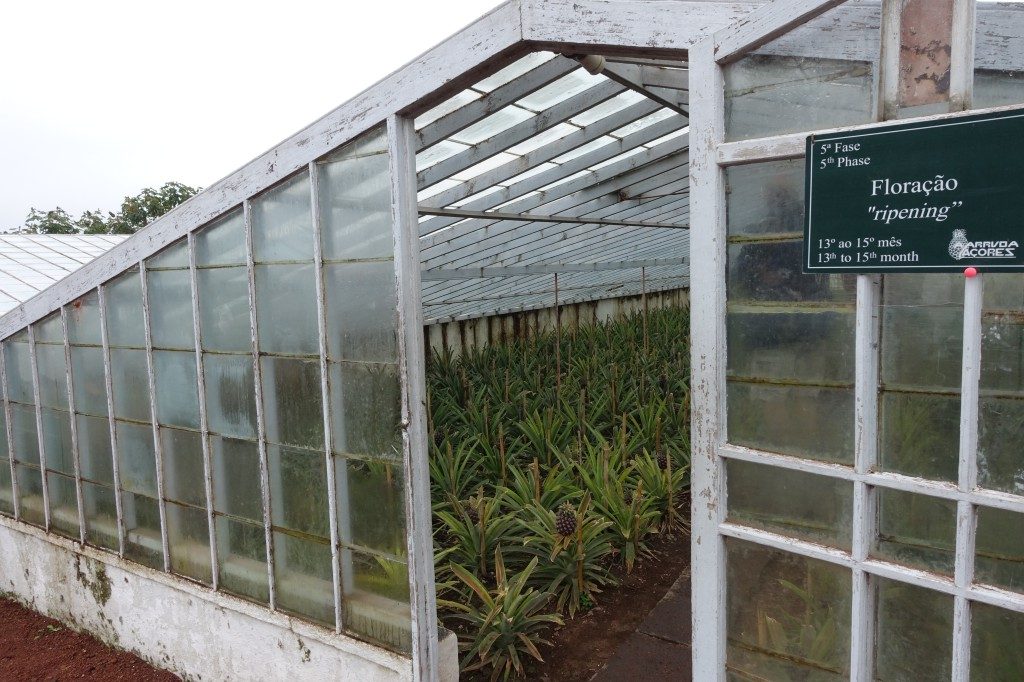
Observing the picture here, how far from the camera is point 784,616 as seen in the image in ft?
7.07

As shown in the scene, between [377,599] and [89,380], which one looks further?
[89,380]

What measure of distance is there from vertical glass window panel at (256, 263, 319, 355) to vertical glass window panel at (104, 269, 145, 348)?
0.99 meters

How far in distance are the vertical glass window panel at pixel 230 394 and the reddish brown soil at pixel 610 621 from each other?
1.90 m

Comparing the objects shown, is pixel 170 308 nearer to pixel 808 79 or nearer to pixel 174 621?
pixel 174 621

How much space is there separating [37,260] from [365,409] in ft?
22.4

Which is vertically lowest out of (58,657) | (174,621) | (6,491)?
(58,657)

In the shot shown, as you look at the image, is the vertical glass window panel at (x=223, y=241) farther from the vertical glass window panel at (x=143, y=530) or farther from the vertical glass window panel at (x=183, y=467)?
the vertical glass window panel at (x=143, y=530)

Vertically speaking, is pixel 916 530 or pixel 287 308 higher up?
pixel 287 308

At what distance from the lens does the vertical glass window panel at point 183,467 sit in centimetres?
355

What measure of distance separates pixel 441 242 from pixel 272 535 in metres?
2.71

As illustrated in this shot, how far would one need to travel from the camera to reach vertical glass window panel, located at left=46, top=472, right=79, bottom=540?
437cm

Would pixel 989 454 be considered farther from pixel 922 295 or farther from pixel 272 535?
pixel 272 535

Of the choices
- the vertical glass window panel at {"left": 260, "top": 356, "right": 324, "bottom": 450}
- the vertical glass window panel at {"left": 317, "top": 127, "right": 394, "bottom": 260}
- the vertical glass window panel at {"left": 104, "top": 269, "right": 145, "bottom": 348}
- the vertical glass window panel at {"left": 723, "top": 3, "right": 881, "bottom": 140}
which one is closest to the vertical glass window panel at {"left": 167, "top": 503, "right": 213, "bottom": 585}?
the vertical glass window panel at {"left": 260, "top": 356, "right": 324, "bottom": 450}

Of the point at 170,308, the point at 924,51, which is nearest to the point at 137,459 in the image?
the point at 170,308
